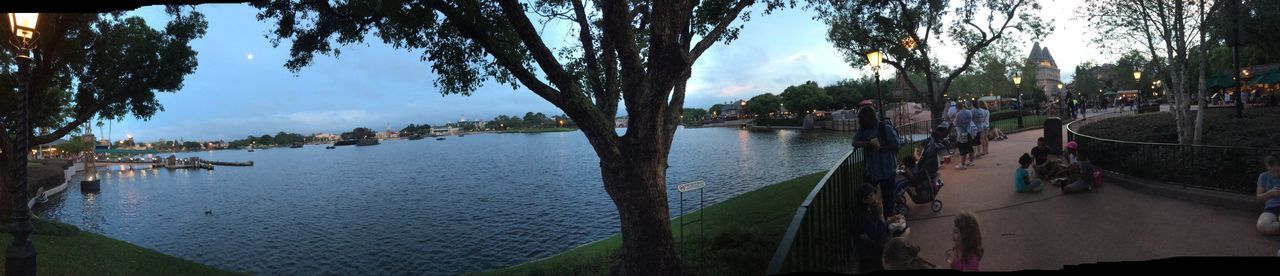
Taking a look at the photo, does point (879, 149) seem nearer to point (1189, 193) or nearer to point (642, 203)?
point (642, 203)

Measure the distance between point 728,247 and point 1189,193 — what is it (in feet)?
23.7

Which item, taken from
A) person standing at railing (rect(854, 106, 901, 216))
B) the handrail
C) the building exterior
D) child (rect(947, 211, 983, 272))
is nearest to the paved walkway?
person standing at railing (rect(854, 106, 901, 216))

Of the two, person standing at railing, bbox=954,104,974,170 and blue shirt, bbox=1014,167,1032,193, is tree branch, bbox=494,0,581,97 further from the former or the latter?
person standing at railing, bbox=954,104,974,170

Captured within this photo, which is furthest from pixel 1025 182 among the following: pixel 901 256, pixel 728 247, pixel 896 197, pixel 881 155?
pixel 901 256

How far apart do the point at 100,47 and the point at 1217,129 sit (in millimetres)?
32617

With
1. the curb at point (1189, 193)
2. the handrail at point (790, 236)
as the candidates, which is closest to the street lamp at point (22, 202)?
the handrail at point (790, 236)

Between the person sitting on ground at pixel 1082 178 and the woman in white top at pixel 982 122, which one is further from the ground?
the woman in white top at pixel 982 122

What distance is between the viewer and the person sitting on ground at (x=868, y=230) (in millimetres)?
5562

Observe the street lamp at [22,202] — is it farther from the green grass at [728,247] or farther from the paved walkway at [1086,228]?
the paved walkway at [1086,228]

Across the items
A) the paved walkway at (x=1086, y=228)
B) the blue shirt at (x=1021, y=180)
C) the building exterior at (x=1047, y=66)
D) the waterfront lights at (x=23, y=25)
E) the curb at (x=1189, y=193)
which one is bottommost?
the paved walkway at (x=1086, y=228)

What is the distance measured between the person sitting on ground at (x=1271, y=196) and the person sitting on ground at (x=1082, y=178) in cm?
286

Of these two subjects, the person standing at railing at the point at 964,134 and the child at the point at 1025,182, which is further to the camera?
the person standing at railing at the point at 964,134

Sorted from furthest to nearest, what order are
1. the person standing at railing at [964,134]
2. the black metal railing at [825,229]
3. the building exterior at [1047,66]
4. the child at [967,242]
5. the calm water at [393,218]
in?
the building exterior at [1047,66] → the calm water at [393,218] → the person standing at railing at [964,134] → the child at [967,242] → the black metal railing at [825,229]

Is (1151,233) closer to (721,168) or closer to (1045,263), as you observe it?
(1045,263)
